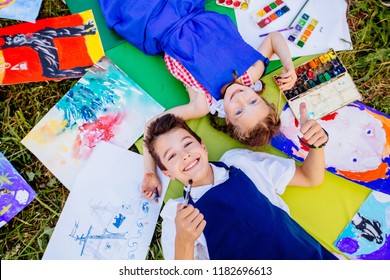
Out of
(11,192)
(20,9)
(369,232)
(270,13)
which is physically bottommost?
(369,232)

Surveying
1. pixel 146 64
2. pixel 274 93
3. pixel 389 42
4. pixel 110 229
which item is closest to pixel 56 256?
pixel 110 229

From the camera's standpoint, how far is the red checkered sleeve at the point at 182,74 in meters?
1.60

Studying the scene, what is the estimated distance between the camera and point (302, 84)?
1.66m

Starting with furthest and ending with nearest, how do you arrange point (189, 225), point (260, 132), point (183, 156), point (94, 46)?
point (94, 46)
point (260, 132)
point (183, 156)
point (189, 225)

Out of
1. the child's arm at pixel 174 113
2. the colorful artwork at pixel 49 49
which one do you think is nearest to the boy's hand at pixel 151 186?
the child's arm at pixel 174 113

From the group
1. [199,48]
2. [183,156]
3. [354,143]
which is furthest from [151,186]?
[354,143]

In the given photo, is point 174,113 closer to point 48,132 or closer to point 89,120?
point 89,120

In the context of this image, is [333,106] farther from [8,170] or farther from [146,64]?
[8,170]

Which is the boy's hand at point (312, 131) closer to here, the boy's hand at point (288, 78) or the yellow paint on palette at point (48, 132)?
the boy's hand at point (288, 78)

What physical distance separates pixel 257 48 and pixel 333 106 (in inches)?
13.6

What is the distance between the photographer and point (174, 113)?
160 centimetres

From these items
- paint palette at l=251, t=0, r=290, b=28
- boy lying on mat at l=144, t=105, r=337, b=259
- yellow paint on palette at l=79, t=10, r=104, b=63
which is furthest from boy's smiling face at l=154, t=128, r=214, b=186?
paint palette at l=251, t=0, r=290, b=28

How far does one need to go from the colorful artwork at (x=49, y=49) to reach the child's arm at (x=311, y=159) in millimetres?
793

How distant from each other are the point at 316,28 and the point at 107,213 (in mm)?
1019
